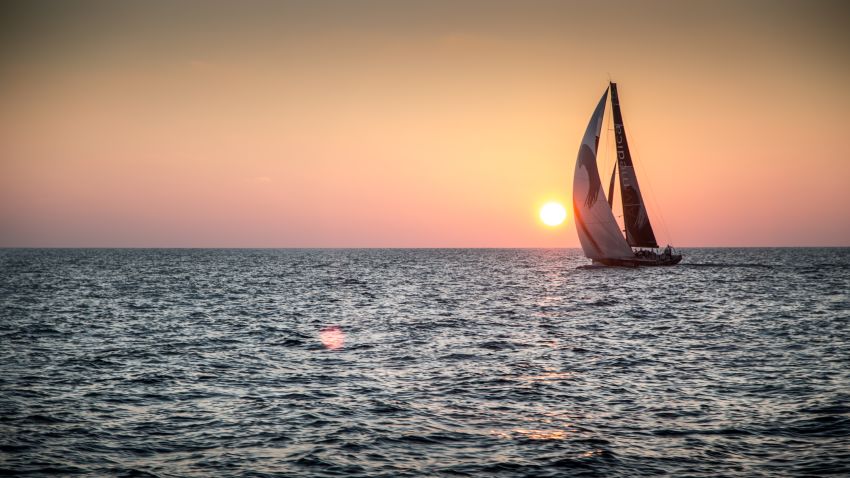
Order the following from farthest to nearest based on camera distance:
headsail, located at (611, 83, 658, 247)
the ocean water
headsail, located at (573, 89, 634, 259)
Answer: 1. headsail, located at (611, 83, 658, 247)
2. headsail, located at (573, 89, 634, 259)
3. the ocean water

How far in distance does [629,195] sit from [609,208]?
753cm

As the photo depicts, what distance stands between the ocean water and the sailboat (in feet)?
107

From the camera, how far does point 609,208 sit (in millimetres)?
77062

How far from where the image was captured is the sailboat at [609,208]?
252ft

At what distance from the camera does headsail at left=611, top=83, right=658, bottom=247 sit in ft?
273

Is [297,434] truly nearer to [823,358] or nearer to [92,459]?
[92,459]

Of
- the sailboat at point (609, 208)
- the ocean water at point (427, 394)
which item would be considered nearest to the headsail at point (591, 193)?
the sailboat at point (609, 208)

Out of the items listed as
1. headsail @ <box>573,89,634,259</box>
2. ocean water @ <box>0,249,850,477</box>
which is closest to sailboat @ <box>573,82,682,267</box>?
headsail @ <box>573,89,634,259</box>

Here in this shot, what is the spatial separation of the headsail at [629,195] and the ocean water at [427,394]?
38413 millimetres

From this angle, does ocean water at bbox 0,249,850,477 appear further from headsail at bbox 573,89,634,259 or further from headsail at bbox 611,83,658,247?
headsail at bbox 611,83,658,247

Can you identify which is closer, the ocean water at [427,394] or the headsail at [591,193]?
the ocean water at [427,394]

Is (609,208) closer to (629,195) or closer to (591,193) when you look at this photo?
(591,193)

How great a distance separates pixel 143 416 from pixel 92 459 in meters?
3.49

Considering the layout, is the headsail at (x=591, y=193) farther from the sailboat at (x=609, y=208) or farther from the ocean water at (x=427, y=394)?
the ocean water at (x=427, y=394)
